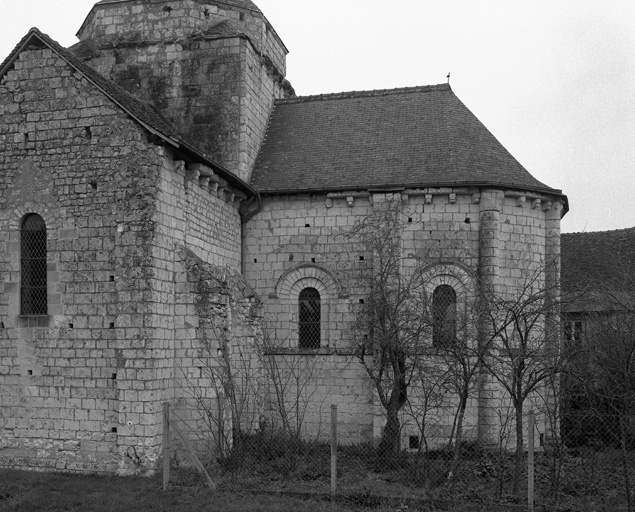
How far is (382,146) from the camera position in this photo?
16.9 meters

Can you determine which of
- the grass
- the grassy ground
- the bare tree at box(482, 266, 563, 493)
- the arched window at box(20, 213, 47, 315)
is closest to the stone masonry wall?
the bare tree at box(482, 266, 563, 493)

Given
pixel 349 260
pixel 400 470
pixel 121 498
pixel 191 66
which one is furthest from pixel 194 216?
pixel 400 470

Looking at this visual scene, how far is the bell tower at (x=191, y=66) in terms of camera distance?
1680cm

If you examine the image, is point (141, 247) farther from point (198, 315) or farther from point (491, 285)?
point (491, 285)

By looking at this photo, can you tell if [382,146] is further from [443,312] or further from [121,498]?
[121,498]

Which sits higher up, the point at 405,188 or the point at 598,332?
the point at 405,188

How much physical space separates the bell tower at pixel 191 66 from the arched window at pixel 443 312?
5549mm

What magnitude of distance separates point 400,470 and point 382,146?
8318 millimetres

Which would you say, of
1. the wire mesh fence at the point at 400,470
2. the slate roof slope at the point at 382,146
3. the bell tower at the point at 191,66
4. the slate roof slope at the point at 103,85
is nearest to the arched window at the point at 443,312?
the wire mesh fence at the point at 400,470

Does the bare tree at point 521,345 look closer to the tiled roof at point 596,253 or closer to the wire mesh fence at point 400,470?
the wire mesh fence at point 400,470

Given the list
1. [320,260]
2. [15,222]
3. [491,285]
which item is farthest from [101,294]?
[491,285]

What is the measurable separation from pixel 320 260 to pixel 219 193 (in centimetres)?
292

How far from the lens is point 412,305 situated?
47.7ft

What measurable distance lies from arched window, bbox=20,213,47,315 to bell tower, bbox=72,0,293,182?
527 centimetres
